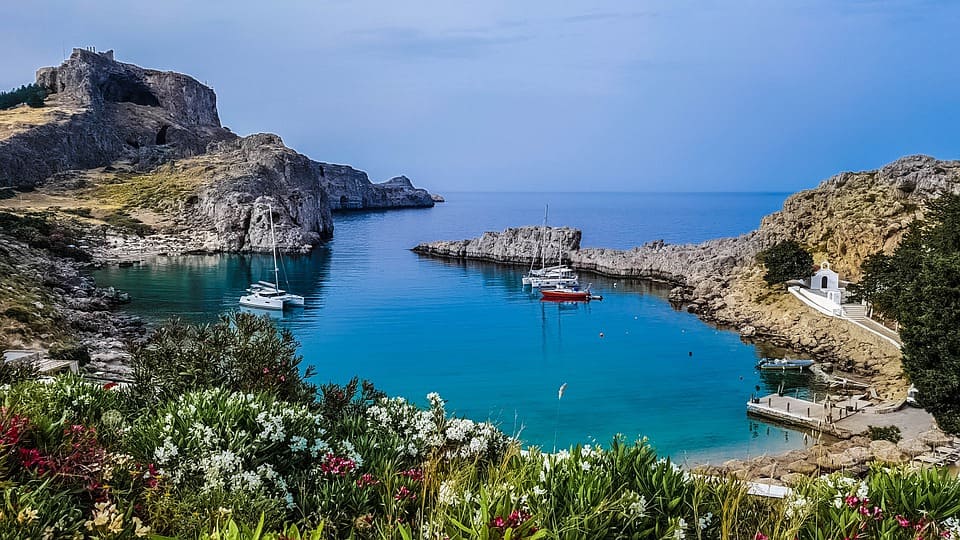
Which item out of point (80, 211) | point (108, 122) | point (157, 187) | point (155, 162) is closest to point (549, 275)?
point (80, 211)

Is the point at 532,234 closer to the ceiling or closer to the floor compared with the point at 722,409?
closer to the ceiling

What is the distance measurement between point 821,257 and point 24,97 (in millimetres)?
118543

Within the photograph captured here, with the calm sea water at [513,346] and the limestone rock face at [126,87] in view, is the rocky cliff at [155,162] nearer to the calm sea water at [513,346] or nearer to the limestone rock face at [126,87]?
the limestone rock face at [126,87]

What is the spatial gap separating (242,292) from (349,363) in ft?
68.7

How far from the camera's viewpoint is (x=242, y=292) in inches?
1950

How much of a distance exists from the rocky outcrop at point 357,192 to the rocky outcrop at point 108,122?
25.6m

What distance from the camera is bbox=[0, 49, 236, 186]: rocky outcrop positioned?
279 ft

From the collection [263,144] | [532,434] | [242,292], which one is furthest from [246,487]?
[263,144]

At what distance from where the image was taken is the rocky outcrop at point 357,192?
154 metres

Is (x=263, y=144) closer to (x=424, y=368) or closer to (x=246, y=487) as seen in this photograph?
(x=424, y=368)

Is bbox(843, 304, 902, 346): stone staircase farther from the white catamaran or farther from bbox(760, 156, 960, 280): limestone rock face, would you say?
the white catamaran

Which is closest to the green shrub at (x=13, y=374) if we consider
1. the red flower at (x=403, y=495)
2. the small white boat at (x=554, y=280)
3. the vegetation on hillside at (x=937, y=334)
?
the red flower at (x=403, y=495)

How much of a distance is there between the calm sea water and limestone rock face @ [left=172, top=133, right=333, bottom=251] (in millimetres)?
6315

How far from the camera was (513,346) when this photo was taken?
36688mm
